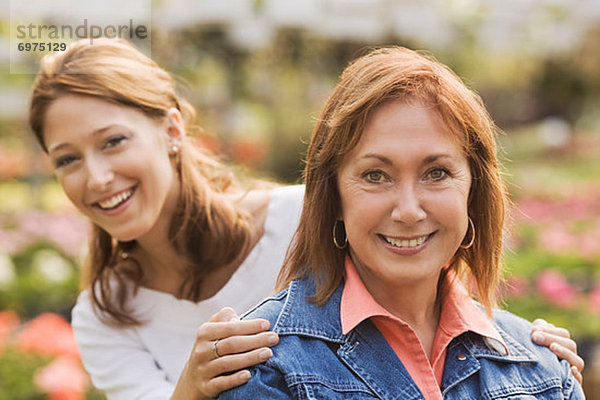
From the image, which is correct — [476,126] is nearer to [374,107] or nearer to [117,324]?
[374,107]

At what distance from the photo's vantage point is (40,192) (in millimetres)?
8531

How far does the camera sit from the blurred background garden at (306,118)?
4234 millimetres

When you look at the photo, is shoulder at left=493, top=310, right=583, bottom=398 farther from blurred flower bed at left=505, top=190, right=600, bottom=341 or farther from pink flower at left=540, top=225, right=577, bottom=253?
pink flower at left=540, top=225, right=577, bottom=253

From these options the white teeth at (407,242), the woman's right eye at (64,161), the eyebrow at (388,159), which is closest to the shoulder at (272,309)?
the white teeth at (407,242)

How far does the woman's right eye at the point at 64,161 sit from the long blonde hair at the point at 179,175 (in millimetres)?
142

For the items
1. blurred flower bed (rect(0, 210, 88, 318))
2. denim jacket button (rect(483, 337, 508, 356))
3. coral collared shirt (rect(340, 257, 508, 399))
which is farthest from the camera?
blurred flower bed (rect(0, 210, 88, 318))

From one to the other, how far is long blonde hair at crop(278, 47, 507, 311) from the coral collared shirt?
0.06 meters

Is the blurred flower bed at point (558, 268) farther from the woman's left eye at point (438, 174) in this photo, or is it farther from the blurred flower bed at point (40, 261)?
the blurred flower bed at point (40, 261)

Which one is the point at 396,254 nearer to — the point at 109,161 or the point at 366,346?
the point at 366,346

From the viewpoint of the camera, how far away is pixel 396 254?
→ 172cm

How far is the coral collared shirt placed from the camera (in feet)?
5.87

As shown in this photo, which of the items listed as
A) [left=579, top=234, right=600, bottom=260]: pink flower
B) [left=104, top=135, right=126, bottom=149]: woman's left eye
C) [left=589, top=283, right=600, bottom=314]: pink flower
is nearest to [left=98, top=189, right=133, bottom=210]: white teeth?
[left=104, top=135, right=126, bottom=149]: woman's left eye

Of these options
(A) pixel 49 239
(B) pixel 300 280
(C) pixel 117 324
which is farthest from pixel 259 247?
(A) pixel 49 239

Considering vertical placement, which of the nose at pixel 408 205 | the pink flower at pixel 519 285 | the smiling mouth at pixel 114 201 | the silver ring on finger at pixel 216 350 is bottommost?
the pink flower at pixel 519 285
